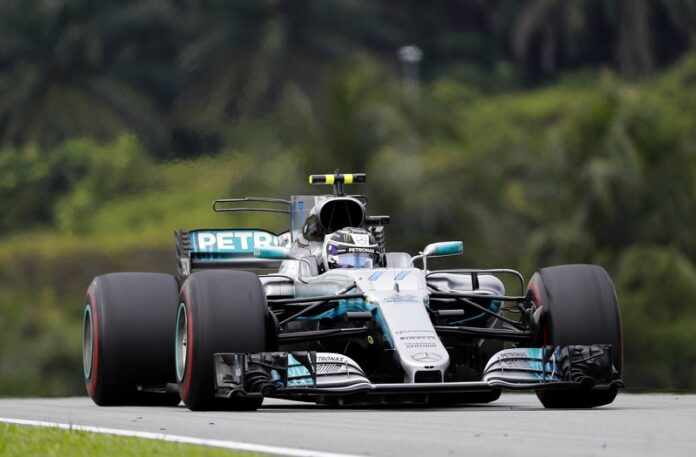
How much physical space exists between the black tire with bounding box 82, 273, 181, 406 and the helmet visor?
1.95 m

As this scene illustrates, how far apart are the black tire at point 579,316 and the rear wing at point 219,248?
12.9ft

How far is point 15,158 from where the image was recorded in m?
49.1

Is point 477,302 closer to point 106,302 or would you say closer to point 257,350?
point 257,350

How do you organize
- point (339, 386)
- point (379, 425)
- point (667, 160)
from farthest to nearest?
1. point (667, 160)
2. point (339, 386)
3. point (379, 425)

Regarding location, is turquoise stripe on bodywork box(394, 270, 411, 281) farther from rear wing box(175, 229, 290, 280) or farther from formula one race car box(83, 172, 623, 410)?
rear wing box(175, 229, 290, 280)

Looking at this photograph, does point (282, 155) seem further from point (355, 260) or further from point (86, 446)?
point (86, 446)

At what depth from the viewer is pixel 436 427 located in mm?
13781

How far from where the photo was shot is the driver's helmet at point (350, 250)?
60.0 ft

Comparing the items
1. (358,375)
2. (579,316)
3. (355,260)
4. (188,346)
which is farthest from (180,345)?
(579,316)

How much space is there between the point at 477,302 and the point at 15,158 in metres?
32.8

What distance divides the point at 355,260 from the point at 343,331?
154cm

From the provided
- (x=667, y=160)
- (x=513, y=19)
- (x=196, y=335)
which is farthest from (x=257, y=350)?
(x=513, y=19)

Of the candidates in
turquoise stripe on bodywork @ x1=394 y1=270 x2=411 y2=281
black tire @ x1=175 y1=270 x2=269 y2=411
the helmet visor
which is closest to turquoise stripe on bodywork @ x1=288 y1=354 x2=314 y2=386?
black tire @ x1=175 y1=270 x2=269 y2=411

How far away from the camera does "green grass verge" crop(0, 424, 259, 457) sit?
39.5 feet
